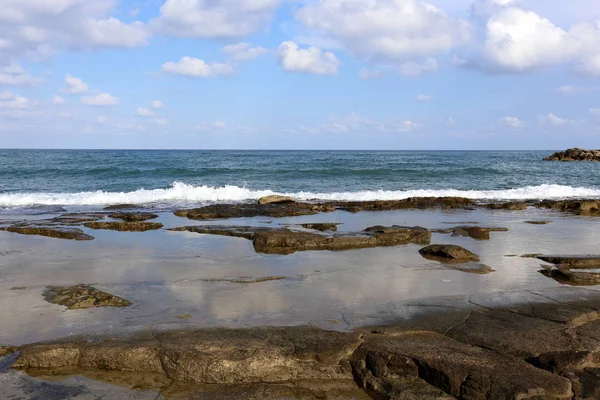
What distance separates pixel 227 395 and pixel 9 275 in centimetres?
608

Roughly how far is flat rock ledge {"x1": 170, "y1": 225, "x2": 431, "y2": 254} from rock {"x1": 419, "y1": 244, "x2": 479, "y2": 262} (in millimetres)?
1409

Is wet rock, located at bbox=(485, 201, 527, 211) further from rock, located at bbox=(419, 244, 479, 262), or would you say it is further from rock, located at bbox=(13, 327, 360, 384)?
rock, located at bbox=(13, 327, 360, 384)

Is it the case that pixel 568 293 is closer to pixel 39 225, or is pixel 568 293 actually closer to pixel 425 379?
pixel 425 379

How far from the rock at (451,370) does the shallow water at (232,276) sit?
0.96 m

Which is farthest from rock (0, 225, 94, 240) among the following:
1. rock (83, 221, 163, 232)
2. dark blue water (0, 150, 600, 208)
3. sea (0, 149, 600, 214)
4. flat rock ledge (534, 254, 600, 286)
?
flat rock ledge (534, 254, 600, 286)

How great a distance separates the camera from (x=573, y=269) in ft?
30.2

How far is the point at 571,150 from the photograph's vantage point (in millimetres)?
67625

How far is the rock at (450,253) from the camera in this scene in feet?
32.9

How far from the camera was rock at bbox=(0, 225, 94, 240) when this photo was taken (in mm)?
12625

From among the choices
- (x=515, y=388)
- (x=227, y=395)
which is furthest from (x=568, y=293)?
(x=227, y=395)

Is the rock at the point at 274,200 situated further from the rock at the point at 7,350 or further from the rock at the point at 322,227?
the rock at the point at 7,350

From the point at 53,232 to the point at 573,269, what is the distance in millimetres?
11977

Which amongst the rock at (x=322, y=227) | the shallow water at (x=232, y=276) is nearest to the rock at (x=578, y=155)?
the shallow water at (x=232, y=276)

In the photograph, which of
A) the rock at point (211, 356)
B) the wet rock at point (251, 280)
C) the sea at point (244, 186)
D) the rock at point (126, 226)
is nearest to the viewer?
the rock at point (211, 356)
